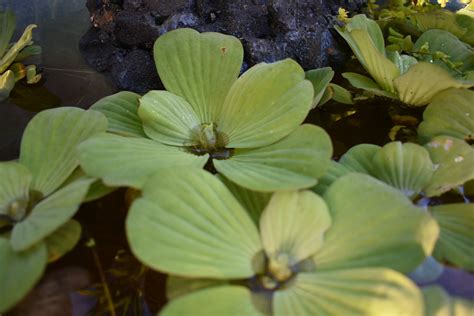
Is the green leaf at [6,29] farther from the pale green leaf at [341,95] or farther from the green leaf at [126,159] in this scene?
the pale green leaf at [341,95]

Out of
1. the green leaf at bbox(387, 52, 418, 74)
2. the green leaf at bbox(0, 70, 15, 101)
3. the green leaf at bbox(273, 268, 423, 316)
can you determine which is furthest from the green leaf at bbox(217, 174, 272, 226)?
the green leaf at bbox(0, 70, 15, 101)

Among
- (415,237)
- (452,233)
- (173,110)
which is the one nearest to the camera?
(415,237)

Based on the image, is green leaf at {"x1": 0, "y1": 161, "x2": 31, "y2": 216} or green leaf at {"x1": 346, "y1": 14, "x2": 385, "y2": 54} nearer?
green leaf at {"x1": 0, "y1": 161, "x2": 31, "y2": 216}

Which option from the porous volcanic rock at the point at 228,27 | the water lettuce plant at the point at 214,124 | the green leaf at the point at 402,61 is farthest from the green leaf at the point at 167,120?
the green leaf at the point at 402,61

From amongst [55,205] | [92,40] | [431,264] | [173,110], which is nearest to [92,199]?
[55,205]

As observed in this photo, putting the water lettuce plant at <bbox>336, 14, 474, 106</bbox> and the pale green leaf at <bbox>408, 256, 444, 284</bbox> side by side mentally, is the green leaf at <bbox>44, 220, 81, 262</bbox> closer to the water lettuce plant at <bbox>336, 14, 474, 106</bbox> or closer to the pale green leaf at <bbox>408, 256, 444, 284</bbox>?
the pale green leaf at <bbox>408, 256, 444, 284</bbox>

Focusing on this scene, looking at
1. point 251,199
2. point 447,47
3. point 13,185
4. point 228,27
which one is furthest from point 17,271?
point 447,47

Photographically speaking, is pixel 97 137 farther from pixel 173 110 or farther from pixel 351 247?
pixel 351 247
